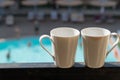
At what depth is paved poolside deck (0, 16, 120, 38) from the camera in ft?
17.6

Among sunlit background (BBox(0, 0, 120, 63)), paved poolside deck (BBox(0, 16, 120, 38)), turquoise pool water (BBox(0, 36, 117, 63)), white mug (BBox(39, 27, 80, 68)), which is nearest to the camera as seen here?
white mug (BBox(39, 27, 80, 68))

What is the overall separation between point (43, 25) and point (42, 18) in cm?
51

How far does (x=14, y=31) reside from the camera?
552cm

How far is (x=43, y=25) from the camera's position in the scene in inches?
235

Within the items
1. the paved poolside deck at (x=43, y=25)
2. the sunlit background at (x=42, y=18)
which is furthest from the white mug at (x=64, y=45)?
the paved poolside deck at (x=43, y=25)

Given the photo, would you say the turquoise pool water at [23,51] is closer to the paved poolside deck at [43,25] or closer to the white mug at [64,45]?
the paved poolside deck at [43,25]

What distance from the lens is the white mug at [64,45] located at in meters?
0.68

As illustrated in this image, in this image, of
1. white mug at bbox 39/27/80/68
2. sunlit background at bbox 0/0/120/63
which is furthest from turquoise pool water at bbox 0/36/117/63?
white mug at bbox 39/27/80/68

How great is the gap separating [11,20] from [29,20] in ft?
1.45
